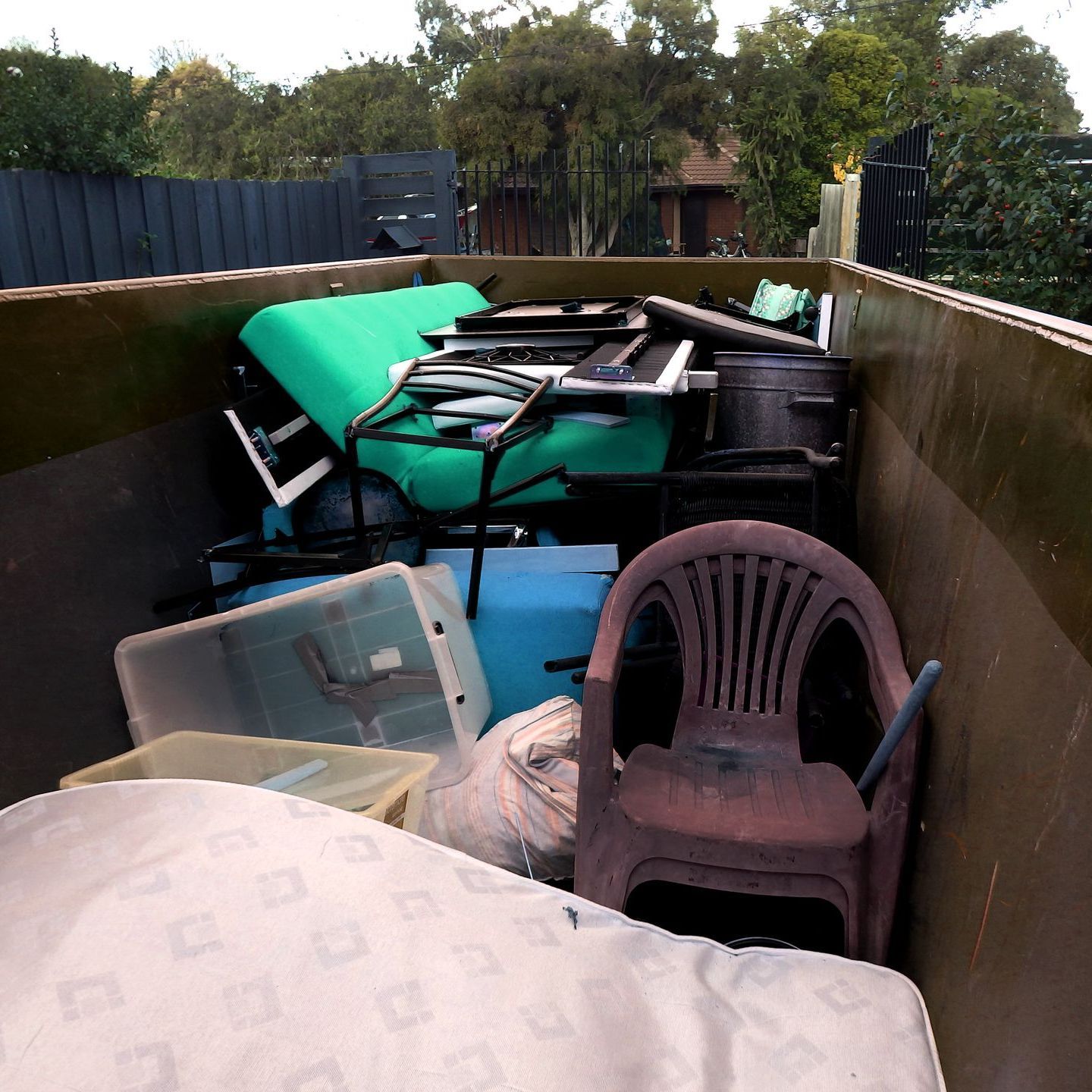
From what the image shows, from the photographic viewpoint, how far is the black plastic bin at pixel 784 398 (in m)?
3.17

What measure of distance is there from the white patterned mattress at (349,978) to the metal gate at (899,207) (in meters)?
4.28

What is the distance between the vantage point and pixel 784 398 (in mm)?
3229

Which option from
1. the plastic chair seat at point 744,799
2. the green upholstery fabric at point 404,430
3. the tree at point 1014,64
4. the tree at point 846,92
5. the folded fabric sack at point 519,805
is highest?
the tree at point 1014,64

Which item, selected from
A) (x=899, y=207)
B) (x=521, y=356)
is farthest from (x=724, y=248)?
(x=521, y=356)

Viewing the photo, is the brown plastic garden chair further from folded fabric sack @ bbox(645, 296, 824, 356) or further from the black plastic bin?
folded fabric sack @ bbox(645, 296, 824, 356)

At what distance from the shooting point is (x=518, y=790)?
233 centimetres

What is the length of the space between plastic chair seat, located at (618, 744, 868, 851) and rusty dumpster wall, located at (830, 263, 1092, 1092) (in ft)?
0.60

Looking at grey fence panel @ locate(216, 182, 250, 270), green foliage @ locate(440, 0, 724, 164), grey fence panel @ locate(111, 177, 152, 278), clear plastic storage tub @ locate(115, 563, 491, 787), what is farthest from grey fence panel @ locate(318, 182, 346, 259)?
green foliage @ locate(440, 0, 724, 164)

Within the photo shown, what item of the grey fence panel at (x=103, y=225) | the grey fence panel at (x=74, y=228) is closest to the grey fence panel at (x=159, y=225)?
the grey fence panel at (x=103, y=225)

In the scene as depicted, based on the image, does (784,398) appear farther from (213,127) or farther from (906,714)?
(213,127)

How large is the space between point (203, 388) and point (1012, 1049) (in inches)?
105

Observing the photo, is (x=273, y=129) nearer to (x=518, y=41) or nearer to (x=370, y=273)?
(x=518, y=41)

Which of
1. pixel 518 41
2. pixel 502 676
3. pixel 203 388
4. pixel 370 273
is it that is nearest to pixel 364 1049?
pixel 502 676

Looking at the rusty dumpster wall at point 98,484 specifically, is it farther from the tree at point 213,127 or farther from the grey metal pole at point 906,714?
the tree at point 213,127
